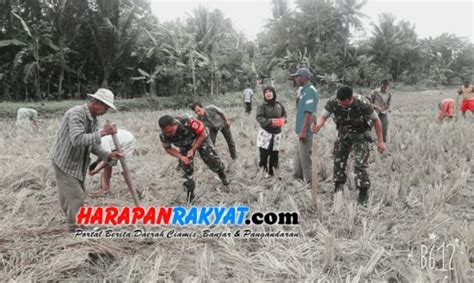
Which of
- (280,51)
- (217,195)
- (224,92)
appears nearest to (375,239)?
(217,195)

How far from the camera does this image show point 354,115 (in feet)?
12.1

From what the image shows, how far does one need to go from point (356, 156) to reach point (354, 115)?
1.39ft

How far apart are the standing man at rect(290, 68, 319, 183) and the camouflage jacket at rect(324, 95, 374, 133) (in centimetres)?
29

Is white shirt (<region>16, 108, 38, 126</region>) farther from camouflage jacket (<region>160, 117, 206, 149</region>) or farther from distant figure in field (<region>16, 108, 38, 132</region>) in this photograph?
camouflage jacket (<region>160, 117, 206, 149</region>)

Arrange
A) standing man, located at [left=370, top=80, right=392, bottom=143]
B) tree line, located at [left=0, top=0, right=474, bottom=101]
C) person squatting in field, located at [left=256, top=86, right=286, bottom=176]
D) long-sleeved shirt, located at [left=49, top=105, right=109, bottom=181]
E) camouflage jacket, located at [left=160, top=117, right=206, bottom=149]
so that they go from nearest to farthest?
long-sleeved shirt, located at [left=49, top=105, right=109, bottom=181], camouflage jacket, located at [left=160, top=117, right=206, bottom=149], person squatting in field, located at [left=256, top=86, right=286, bottom=176], standing man, located at [left=370, top=80, right=392, bottom=143], tree line, located at [left=0, top=0, right=474, bottom=101]

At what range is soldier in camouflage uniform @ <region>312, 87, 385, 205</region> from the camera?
365 centimetres

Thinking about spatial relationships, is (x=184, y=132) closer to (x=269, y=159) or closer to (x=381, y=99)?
(x=269, y=159)

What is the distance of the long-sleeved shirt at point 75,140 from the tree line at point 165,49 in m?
12.9

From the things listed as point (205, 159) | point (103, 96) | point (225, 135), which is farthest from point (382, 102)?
point (103, 96)

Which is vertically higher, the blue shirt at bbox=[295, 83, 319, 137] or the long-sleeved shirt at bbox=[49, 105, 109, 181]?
the blue shirt at bbox=[295, 83, 319, 137]

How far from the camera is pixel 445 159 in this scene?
516 centimetres

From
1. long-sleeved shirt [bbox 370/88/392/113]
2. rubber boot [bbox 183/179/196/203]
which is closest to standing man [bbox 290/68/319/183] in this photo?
rubber boot [bbox 183/179/196/203]

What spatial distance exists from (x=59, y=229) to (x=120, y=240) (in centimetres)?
49

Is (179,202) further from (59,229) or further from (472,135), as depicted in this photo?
(472,135)
